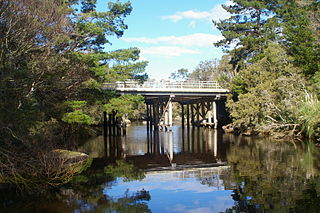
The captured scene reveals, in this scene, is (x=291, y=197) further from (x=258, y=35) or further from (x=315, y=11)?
(x=258, y=35)

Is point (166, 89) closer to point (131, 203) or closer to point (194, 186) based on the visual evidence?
point (194, 186)

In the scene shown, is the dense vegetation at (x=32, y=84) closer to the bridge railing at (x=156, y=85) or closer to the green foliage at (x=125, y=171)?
the green foliage at (x=125, y=171)

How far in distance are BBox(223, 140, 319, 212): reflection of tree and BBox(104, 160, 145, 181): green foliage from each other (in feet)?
10.1

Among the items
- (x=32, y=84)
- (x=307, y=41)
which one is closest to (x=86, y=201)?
(x=32, y=84)

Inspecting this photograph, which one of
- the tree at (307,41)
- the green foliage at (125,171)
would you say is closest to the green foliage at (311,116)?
the tree at (307,41)

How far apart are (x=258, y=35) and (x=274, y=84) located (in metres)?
12.1

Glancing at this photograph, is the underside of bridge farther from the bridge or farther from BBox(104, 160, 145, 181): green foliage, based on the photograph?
BBox(104, 160, 145, 181): green foliage

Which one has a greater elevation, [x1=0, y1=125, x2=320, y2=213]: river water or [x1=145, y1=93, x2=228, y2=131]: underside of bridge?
[x1=145, y1=93, x2=228, y2=131]: underside of bridge

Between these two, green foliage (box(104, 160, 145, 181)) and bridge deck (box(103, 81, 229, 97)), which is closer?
green foliage (box(104, 160, 145, 181))

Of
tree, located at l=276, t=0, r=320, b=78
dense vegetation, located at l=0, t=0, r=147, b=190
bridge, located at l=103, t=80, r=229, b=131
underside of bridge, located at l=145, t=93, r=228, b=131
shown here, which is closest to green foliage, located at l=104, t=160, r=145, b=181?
dense vegetation, located at l=0, t=0, r=147, b=190

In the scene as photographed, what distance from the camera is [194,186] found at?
956cm

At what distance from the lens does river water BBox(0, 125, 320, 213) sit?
25.0ft

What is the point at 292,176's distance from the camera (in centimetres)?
1009

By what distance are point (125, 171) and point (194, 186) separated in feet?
11.2
